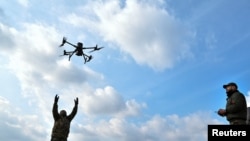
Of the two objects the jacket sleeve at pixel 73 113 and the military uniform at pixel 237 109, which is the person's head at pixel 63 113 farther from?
the military uniform at pixel 237 109

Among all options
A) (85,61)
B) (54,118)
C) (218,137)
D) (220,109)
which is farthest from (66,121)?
(85,61)

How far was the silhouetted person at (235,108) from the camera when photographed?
835cm

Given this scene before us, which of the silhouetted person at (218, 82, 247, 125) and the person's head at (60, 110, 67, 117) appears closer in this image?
the silhouetted person at (218, 82, 247, 125)

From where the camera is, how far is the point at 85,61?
31125 mm

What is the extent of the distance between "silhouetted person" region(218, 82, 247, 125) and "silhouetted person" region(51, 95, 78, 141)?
6917mm

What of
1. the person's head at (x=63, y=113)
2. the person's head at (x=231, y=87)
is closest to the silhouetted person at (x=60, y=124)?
the person's head at (x=63, y=113)

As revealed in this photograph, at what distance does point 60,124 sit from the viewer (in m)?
13.3

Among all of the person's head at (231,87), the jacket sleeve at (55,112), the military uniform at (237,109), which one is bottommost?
the military uniform at (237,109)

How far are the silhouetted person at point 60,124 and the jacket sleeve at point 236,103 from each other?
277 inches

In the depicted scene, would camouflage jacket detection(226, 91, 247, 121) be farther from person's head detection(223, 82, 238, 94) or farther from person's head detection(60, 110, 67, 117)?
person's head detection(60, 110, 67, 117)

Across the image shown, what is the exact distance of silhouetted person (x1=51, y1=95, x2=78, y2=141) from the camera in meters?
13.2

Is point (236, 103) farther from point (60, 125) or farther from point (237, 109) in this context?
point (60, 125)

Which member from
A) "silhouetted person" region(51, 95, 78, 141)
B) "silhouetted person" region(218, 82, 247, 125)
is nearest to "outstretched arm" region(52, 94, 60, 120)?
"silhouetted person" region(51, 95, 78, 141)

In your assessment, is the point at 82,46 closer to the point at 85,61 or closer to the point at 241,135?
the point at 85,61
